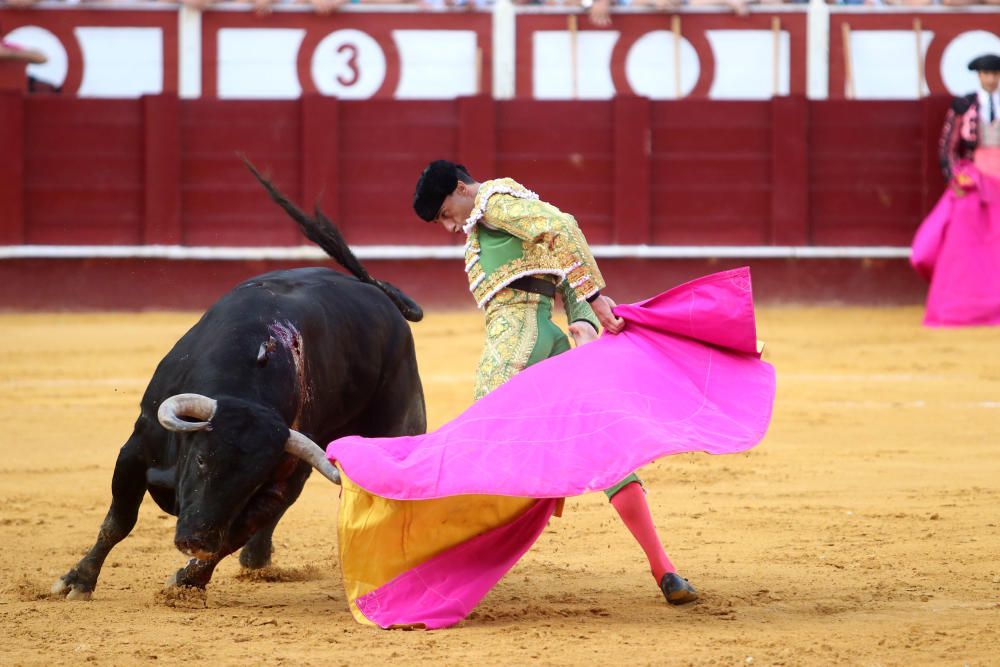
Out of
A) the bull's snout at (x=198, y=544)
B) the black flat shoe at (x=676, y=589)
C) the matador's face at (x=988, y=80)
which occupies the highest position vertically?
the matador's face at (x=988, y=80)

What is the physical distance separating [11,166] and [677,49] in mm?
4528

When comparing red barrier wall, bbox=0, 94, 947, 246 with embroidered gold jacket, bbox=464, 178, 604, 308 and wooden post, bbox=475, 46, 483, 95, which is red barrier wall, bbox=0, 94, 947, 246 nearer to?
wooden post, bbox=475, 46, 483, 95

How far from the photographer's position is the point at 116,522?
136 inches

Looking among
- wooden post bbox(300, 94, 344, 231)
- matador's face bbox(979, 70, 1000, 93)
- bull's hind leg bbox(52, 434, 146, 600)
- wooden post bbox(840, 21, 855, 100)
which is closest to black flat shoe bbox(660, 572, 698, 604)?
Result: bull's hind leg bbox(52, 434, 146, 600)

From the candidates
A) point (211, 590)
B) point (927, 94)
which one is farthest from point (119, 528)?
point (927, 94)

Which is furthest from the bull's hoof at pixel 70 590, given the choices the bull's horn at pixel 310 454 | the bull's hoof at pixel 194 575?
the bull's horn at pixel 310 454

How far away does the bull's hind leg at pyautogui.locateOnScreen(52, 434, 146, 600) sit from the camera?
3.43 m

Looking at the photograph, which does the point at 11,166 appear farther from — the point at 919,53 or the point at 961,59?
the point at 961,59


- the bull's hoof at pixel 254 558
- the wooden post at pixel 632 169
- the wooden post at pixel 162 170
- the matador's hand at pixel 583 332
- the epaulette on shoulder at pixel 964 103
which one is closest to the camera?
the matador's hand at pixel 583 332

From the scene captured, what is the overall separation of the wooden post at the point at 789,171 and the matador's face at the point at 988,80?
50.5 inches

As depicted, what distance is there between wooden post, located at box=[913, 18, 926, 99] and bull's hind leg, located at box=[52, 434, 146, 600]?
8.60 metres

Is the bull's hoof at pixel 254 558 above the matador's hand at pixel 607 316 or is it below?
Result: below

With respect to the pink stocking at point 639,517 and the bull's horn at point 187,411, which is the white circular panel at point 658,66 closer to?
the pink stocking at point 639,517

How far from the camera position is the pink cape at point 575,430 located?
3.12m
